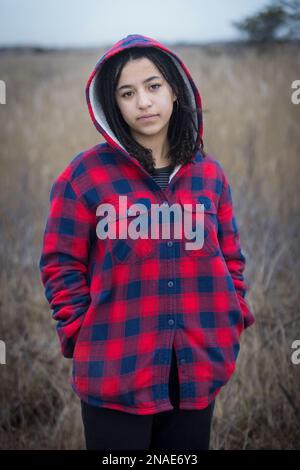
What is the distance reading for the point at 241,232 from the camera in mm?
3484

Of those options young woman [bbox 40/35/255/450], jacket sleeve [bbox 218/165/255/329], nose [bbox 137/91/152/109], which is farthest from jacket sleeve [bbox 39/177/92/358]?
jacket sleeve [bbox 218/165/255/329]

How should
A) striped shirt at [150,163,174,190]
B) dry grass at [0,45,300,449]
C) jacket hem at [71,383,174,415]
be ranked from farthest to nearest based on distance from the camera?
dry grass at [0,45,300,449] < striped shirt at [150,163,174,190] < jacket hem at [71,383,174,415]

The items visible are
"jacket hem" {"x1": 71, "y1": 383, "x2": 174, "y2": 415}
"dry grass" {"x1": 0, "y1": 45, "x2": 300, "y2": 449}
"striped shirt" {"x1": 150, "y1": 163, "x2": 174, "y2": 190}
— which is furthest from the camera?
"dry grass" {"x1": 0, "y1": 45, "x2": 300, "y2": 449}

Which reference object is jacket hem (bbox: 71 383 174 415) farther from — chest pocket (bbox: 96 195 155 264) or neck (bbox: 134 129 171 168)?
neck (bbox: 134 129 171 168)

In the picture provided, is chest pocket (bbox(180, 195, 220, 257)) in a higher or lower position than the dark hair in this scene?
lower

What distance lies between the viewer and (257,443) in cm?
231

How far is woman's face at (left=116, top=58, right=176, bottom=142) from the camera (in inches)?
56.1

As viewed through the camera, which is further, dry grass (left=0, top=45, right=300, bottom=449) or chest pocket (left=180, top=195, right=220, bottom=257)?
dry grass (left=0, top=45, right=300, bottom=449)

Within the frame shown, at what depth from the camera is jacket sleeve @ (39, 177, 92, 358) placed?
4.63 feet

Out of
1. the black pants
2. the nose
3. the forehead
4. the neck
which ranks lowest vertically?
the black pants

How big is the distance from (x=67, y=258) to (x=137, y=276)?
0.72 ft

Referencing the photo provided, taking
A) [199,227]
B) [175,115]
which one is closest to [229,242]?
[199,227]
